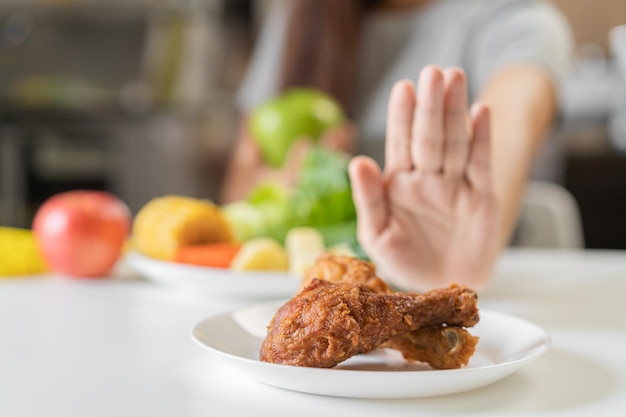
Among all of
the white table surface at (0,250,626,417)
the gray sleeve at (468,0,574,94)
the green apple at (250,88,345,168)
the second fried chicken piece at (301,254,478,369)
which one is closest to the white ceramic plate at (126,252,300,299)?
the white table surface at (0,250,626,417)

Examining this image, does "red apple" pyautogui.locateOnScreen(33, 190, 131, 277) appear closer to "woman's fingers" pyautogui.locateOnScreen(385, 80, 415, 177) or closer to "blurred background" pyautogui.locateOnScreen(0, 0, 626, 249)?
"woman's fingers" pyautogui.locateOnScreen(385, 80, 415, 177)

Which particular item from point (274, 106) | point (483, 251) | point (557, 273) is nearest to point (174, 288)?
point (483, 251)

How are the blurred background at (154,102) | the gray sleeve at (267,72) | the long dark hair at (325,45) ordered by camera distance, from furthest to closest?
the blurred background at (154,102) < the gray sleeve at (267,72) < the long dark hair at (325,45)

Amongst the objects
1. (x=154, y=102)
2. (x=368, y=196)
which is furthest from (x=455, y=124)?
(x=154, y=102)

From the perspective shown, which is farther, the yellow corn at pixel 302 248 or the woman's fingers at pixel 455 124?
the yellow corn at pixel 302 248

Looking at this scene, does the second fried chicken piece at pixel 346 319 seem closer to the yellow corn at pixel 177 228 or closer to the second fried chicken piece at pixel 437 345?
the second fried chicken piece at pixel 437 345

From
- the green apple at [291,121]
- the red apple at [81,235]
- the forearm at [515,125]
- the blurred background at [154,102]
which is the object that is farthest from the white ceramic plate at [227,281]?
the blurred background at [154,102]

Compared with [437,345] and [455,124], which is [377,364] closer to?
[437,345]
